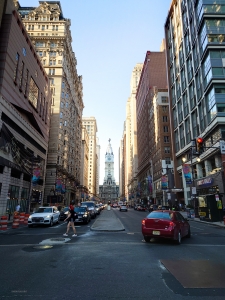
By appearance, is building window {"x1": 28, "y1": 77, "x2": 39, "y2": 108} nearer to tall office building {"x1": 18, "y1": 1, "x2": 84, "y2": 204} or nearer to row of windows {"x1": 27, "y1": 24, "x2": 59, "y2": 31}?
tall office building {"x1": 18, "y1": 1, "x2": 84, "y2": 204}

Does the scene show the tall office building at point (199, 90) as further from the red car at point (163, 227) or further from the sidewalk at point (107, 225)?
the red car at point (163, 227)

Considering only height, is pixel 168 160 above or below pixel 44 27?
below

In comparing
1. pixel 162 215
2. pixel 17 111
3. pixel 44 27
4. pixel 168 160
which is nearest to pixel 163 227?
pixel 162 215

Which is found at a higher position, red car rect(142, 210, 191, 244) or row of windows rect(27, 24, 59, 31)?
row of windows rect(27, 24, 59, 31)

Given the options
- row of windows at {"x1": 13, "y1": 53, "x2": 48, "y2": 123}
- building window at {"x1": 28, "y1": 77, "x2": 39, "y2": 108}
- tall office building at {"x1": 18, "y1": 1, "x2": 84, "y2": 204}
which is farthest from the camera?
tall office building at {"x1": 18, "y1": 1, "x2": 84, "y2": 204}

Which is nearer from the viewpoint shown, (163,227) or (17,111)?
(163,227)

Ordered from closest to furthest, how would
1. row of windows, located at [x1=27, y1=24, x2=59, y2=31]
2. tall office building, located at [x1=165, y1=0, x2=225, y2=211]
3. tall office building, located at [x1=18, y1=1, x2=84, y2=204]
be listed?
tall office building, located at [x1=165, y1=0, x2=225, y2=211] → tall office building, located at [x1=18, y1=1, x2=84, y2=204] → row of windows, located at [x1=27, y1=24, x2=59, y2=31]

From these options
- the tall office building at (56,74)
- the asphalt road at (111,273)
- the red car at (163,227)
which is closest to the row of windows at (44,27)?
the tall office building at (56,74)

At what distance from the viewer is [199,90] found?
39.7 meters

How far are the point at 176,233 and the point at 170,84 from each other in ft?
173

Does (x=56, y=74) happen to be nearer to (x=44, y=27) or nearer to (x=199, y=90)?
(x=44, y=27)

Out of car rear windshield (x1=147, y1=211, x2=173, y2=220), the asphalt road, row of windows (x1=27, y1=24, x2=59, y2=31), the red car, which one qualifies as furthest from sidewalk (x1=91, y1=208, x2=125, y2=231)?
row of windows (x1=27, y1=24, x2=59, y2=31)

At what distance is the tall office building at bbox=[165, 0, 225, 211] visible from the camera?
33.2 metres

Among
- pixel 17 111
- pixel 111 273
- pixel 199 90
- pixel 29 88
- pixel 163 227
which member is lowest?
pixel 111 273
